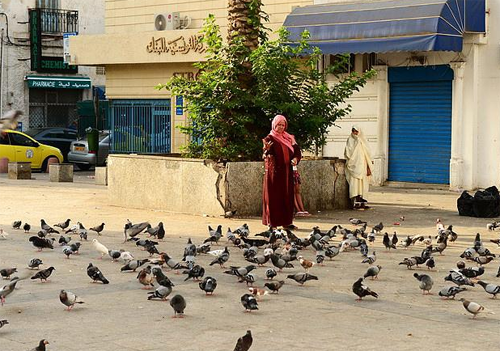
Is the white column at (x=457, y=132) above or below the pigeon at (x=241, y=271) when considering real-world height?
above

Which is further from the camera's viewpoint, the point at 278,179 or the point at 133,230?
the point at 278,179

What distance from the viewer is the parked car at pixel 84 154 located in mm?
35688

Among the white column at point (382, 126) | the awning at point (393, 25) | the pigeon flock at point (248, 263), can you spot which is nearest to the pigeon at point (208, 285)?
the pigeon flock at point (248, 263)

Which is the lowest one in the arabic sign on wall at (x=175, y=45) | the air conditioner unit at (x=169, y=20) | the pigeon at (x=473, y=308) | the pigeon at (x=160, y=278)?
the pigeon at (x=473, y=308)

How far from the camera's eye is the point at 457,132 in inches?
960

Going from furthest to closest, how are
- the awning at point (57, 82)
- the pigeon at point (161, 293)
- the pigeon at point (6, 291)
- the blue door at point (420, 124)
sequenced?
the awning at point (57, 82) → the blue door at point (420, 124) → the pigeon at point (161, 293) → the pigeon at point (6, 291)

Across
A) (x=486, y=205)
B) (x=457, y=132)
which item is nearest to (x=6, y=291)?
(x=486, y=205)

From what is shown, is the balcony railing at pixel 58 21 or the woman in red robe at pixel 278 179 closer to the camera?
the woman in red robe at pixel 278 179

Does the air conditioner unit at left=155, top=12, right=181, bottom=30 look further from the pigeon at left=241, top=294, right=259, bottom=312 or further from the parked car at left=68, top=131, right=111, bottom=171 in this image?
the pigeon at left=241, top=294, right=259, bottom=312

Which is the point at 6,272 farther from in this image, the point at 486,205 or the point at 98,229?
the point at 486,205

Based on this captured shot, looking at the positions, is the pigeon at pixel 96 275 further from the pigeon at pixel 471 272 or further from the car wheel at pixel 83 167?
the car wheel at pixel 83 167

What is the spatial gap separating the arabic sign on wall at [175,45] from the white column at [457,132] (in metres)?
8.91

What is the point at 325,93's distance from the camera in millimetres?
19531

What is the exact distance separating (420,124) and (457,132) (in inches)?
60.4
